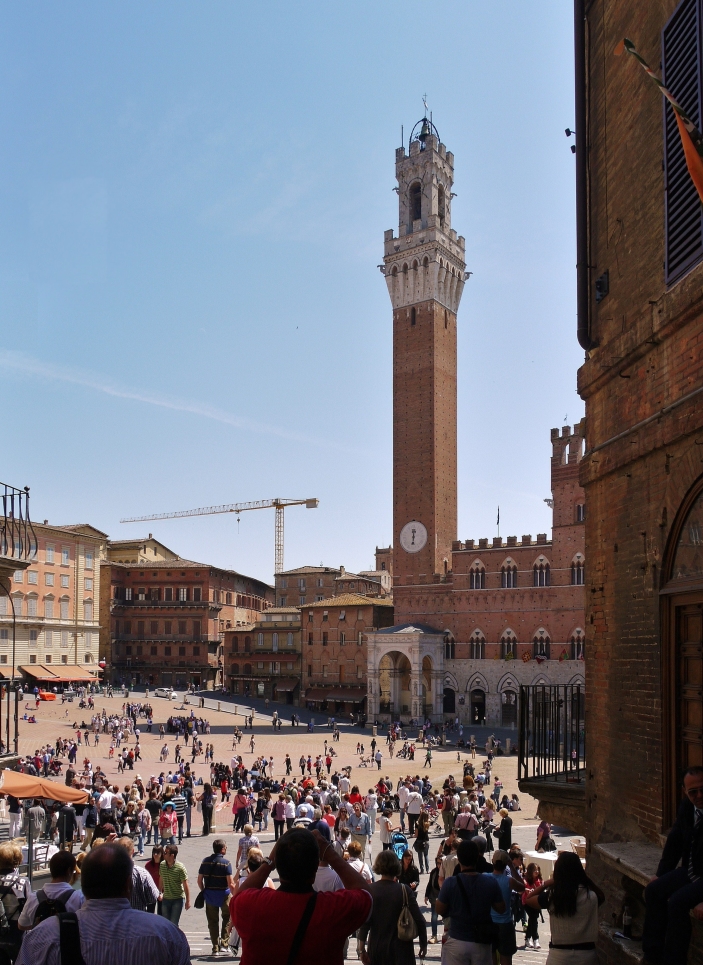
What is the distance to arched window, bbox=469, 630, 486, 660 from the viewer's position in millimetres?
54719

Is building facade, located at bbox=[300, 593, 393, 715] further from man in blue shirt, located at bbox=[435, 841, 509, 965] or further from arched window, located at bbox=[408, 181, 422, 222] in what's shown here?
man in blue shirt, located at bbox=[435, 841, 509, 965]

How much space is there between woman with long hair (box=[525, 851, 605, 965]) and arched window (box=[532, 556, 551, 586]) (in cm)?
4873

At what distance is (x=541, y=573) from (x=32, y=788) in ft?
144

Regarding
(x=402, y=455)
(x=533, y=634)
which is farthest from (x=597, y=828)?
(x=402, y=455)

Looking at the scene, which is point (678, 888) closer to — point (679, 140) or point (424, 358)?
point (679, 140)

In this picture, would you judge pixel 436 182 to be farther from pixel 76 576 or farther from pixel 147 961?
pixel 147 961

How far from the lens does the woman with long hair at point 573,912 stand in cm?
542

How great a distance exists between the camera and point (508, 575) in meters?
54.7

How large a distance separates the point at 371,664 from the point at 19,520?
160 ft

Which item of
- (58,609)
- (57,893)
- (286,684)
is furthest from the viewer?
(286,684)

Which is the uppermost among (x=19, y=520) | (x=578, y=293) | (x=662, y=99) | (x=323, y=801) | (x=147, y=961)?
(x=662, y=99)

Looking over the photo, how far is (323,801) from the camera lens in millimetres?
18766

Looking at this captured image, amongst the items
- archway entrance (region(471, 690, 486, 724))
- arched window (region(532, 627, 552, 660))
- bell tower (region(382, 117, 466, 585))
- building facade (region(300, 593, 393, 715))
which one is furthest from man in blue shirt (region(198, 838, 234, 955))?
building facade (region(300, 593, 393, 715))

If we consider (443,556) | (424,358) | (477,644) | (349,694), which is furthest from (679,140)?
(349,694)
